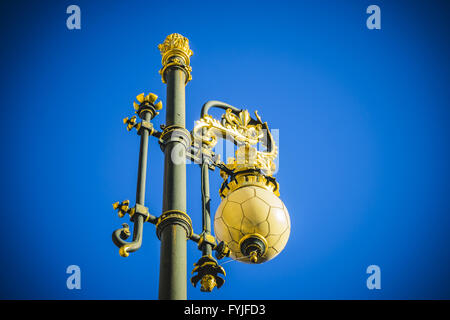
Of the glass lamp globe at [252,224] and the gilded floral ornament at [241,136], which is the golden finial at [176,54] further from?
the glass lamp globe at [252,224]

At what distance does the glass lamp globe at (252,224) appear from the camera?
5738mm

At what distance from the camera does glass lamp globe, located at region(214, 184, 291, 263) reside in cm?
574

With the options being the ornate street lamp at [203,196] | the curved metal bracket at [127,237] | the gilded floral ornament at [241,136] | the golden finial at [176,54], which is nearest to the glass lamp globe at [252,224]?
the ornate street lamp at [203,196]

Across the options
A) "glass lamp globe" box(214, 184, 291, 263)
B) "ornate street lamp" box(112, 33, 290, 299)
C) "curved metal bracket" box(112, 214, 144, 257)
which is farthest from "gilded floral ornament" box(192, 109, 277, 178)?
"curved metal bracket" box(112, 214, 144, 257)

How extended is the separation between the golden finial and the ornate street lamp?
13mm

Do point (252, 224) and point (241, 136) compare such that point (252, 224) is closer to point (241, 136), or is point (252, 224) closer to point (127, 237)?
point (127, 237)

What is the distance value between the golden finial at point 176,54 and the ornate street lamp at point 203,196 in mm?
13

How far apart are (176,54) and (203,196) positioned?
2031 millimetres

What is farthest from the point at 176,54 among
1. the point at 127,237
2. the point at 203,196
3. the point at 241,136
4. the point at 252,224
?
the point at 127,237
